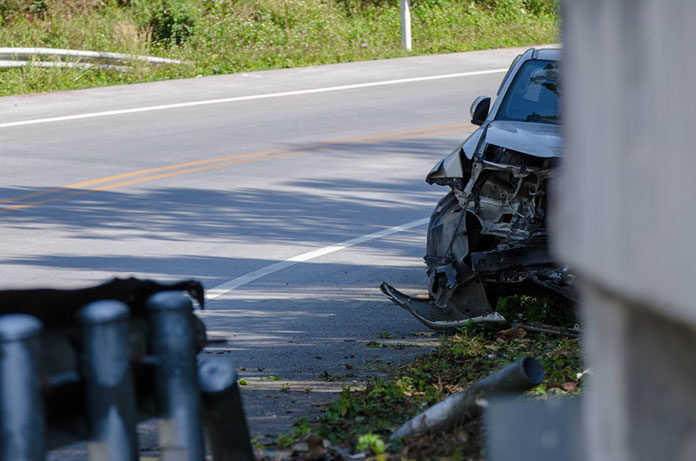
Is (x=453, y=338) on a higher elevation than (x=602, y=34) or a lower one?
lower

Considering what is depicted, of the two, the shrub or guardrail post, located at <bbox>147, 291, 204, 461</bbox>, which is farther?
the shrub

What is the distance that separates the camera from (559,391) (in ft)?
17.9

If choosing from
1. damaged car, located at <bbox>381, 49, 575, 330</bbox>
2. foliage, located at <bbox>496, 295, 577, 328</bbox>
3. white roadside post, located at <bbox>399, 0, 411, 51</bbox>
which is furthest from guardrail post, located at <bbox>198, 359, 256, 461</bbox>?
white roadside post, located at <bbox>399, 0, 411, 51</bbox>

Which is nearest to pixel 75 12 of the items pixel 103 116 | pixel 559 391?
pixel 103 116

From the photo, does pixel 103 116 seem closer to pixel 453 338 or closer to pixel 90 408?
pixel 453 338

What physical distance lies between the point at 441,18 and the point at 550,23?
385 centimetres

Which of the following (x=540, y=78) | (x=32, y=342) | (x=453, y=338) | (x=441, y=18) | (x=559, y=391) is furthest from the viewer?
(x=441, y=18)

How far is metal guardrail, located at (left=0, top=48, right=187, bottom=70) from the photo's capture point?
2062 cm

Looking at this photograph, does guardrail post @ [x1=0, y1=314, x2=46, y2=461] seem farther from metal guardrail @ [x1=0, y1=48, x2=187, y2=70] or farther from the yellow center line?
metal guardrail @ [x1=0, y1=48, x2=187, y2=70]

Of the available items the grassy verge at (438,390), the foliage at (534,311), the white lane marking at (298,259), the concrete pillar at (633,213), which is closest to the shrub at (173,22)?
the white lane marking at (298,259)

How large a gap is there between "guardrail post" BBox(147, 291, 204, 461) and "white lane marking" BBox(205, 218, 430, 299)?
4940mm

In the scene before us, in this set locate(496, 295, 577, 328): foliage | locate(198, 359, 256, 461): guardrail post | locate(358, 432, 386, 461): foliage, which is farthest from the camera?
locate(496, 295, 577, 328): foliage

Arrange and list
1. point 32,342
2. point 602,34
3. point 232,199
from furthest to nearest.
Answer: point 232,199 → point 32,342 → point 602,34

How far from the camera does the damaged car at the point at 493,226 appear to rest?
22.9ft
